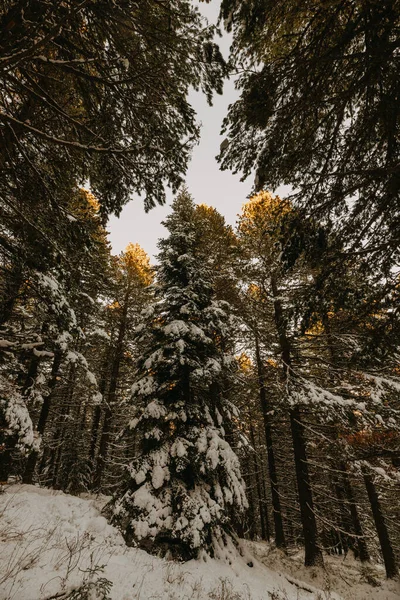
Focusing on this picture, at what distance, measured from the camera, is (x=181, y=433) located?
7.52 metres

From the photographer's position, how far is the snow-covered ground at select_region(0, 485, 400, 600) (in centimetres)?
364

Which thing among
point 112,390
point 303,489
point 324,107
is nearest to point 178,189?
point 324,107

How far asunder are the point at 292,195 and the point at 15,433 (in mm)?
6388

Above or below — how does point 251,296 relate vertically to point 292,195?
above

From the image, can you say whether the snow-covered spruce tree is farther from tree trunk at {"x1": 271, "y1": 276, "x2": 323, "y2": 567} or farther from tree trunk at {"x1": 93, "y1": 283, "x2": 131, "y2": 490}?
tree trunk at {"x1": 93, "y1": 283, "x2": 131, "y2": 490}

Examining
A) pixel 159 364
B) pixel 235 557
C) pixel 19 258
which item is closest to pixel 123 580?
pixel 235 557

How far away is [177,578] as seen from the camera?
511cm

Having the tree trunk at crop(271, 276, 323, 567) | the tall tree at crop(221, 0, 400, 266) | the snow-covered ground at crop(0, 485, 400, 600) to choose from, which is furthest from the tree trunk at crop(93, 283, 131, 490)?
the tall tree at crop(221, 0, 400, 266)

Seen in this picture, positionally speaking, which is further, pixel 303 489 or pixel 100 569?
pixel 303 489

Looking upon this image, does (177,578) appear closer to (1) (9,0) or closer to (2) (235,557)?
(2) (235,557)

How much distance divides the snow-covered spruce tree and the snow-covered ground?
0.57m

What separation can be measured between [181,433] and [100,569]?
157 inches

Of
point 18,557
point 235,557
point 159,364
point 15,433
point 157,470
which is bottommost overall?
point 235,557

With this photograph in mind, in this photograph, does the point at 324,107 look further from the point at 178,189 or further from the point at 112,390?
the point at 112,390
